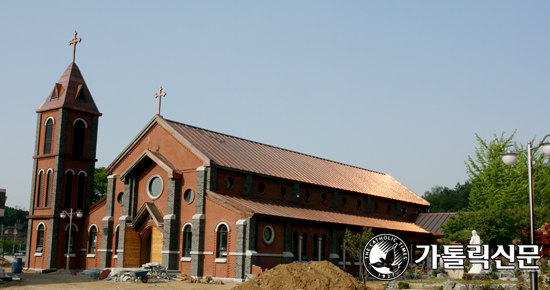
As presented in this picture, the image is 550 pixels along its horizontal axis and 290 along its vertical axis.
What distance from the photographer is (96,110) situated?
43.4m

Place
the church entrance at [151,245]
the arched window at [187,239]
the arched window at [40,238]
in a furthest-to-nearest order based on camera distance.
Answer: the arched window at [40,238], the church entrance at [151,245], the arched window at [187,239]

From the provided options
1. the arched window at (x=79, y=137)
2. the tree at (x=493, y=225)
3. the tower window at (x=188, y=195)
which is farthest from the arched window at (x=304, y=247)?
the arched window at (x=79, y=137)

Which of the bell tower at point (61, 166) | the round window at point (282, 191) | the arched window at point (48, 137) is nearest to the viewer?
the round window at point (282, 191)

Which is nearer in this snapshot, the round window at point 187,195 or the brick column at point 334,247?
the round window at point 187,195

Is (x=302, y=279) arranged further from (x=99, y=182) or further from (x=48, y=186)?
(x=99, y=182)

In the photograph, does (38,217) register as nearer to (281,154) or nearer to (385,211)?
(281,154)

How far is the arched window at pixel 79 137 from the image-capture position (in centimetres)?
4231

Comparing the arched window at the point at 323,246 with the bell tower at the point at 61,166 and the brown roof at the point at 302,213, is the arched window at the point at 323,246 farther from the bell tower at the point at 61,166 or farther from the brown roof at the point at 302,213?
→ the bell tower at the point at 61,166

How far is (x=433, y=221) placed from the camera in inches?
1992

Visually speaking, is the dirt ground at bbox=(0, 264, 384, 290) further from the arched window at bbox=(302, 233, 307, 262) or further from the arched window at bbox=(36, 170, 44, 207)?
the arched window at bbox=(36, 170, 44, 207)

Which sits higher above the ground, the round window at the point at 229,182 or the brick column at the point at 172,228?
the round window at the point at 229,182

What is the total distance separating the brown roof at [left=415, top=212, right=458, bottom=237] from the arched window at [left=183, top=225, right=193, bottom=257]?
78.8 feet

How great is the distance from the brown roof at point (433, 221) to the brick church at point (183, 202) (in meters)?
1.42

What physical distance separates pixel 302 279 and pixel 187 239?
14.5 meters
